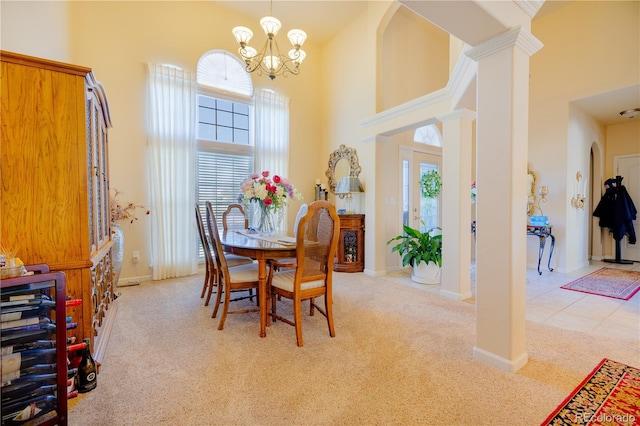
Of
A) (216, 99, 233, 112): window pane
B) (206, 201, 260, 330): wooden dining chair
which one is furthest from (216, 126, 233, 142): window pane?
A: (206, 201, 260, 330): wooden dining chair

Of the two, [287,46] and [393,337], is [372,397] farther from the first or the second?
[287,46]

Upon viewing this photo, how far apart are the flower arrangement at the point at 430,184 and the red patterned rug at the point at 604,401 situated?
3727 mm

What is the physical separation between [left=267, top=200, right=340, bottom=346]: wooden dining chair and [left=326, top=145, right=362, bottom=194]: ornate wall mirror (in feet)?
8.76

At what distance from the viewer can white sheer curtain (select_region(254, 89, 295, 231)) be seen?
4.95 m

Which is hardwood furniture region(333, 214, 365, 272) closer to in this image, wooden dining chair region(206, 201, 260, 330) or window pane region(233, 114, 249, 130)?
wooden dining chair region(206, 201, 260, 330)

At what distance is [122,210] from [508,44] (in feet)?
14.3

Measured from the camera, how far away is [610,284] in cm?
397

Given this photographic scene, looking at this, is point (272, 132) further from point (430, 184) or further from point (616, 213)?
point (616, 213)

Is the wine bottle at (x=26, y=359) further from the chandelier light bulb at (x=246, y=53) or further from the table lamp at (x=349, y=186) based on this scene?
the table lamp at (x=349, y=186)

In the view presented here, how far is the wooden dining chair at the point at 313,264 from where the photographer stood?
223cm

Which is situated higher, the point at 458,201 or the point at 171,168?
the point at 171,168

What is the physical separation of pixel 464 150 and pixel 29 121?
373cm

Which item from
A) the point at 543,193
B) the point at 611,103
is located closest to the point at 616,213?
the point at 543,193

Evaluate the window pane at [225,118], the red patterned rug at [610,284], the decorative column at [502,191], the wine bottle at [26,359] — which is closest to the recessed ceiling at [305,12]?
the window pane at [225,118]
